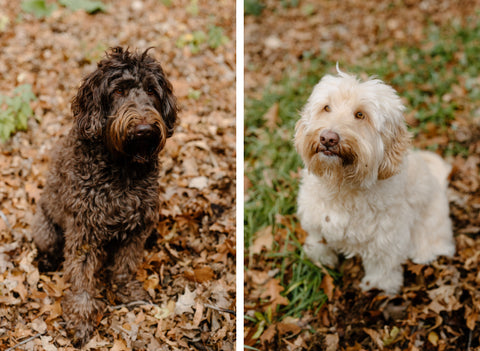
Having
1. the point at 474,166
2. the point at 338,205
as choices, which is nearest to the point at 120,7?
the point at 338,205

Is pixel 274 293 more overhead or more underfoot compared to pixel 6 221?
more underfoot

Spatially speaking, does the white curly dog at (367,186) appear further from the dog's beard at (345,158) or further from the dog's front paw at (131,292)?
the dog's front paw at (131,292)

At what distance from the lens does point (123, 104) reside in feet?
8.52

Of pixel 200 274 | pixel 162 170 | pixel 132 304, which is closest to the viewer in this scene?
pixel 132 304

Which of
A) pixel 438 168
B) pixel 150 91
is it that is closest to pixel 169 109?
pixel 150 91

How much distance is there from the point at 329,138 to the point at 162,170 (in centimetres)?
196

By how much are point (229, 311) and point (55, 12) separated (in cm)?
502

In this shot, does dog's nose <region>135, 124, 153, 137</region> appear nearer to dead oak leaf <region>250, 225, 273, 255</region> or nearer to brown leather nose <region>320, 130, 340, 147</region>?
brown leather nose <region>320, 130, 340, 147</region>

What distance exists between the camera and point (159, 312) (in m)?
3.24

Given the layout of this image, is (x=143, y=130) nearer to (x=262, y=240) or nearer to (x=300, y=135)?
(x=300, y=135)

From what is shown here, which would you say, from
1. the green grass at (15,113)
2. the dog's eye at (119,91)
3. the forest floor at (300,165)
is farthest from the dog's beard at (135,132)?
the green grass at (15,113)

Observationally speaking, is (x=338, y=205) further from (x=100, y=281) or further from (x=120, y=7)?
(x=120, y=7)

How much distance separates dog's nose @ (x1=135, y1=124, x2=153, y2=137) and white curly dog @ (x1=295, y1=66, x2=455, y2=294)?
1.09 metres

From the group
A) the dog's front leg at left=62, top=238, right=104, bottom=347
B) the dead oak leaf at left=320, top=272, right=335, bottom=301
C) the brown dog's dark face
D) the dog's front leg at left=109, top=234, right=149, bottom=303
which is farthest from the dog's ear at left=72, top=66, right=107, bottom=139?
the dead oak leaf at left=320, top=272, right=335, bottom=301
